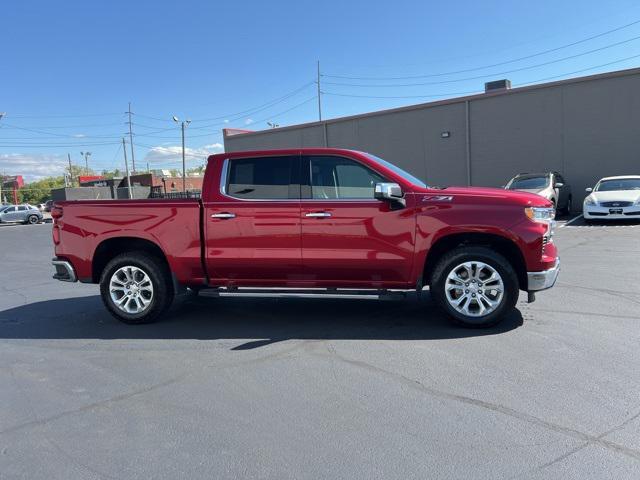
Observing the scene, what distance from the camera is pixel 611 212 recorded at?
14.9m

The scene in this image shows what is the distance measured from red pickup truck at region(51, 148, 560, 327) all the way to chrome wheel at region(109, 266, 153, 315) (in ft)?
0.05

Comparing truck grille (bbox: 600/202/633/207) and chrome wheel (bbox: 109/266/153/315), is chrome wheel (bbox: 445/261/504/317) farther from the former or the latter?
truck grille (bbox: 600/202/633/207)

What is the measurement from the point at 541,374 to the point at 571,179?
18681 millimetres

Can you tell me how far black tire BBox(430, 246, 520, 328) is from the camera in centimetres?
533

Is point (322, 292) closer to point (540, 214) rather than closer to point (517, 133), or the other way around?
point (540, 214)

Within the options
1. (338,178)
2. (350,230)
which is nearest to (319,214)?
(350,230)

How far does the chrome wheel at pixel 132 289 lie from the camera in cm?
606

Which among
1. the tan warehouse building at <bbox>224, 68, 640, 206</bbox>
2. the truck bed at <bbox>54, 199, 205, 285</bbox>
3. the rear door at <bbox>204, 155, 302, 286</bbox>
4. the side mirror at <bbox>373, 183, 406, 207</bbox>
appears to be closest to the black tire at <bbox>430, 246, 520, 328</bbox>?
the side mirror at <bbox>373, 183, 406, 207</bbox>

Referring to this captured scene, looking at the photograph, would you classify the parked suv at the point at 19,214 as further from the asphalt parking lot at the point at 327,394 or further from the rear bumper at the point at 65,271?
the rear bumper at the point at 65,271

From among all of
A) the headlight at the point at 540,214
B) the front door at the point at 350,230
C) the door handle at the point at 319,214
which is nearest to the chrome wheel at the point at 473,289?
the front door at the point at 350,230

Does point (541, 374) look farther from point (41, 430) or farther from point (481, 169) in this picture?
point (481, 169)

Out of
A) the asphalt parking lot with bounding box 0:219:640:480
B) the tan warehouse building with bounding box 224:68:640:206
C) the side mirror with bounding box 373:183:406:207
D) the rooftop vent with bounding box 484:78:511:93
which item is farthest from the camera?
the rooftop vent with bounding box 484:78:511:93

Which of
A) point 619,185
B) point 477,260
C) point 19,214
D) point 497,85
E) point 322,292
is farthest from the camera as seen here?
point 19,214

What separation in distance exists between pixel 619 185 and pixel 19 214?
136ft
